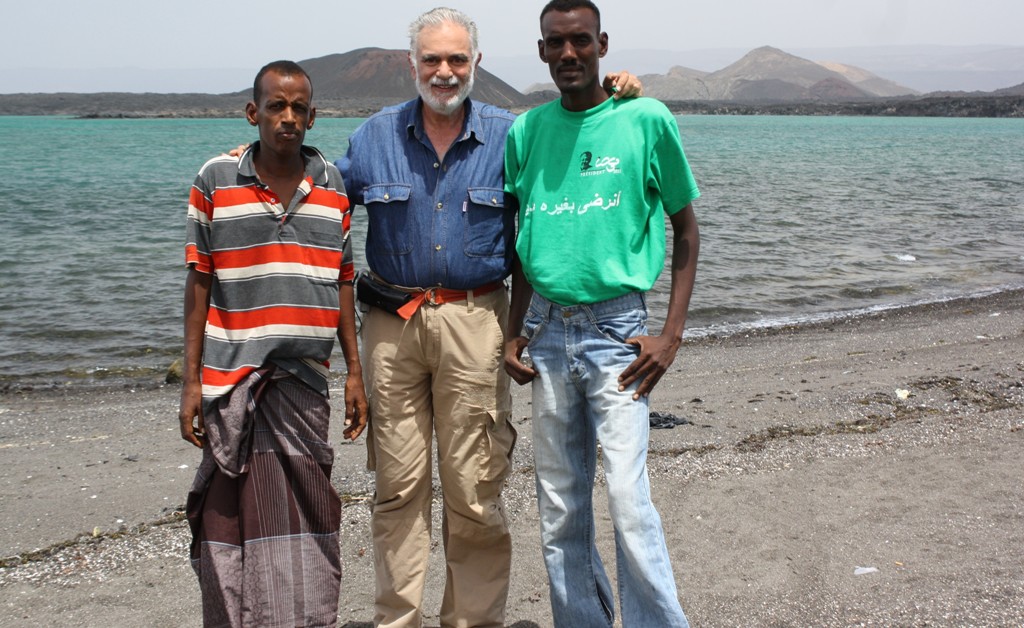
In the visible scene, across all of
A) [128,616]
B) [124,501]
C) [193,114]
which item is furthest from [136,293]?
[193,114]

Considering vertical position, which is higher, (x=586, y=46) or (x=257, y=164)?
(x=586, y=46)

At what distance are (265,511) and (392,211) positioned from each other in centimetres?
121

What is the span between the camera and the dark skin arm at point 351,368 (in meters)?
3.36

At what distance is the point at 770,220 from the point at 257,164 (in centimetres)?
2201

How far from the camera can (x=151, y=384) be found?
9.62 metres

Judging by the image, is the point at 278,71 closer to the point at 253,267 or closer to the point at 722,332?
the point at 253,267

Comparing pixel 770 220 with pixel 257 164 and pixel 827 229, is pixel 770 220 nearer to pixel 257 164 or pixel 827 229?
pixel 827 229

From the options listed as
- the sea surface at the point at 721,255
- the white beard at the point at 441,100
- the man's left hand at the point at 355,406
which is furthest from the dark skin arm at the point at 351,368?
the sea surface at the point at 721,255

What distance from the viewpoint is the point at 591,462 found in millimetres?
3416

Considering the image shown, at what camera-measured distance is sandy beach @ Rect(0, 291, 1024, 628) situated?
13.2 ft

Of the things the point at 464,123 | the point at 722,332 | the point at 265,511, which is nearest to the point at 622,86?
the point at 464,123

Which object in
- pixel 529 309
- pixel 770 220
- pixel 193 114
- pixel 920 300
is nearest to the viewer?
pixel 529 309

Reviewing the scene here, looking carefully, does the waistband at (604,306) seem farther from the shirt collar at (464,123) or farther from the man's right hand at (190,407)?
the man's right hand at (190,407)

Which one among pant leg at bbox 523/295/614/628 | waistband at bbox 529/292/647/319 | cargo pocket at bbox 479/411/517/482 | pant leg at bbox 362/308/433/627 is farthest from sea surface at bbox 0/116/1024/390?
waistband at bbox 529/292/647/319
